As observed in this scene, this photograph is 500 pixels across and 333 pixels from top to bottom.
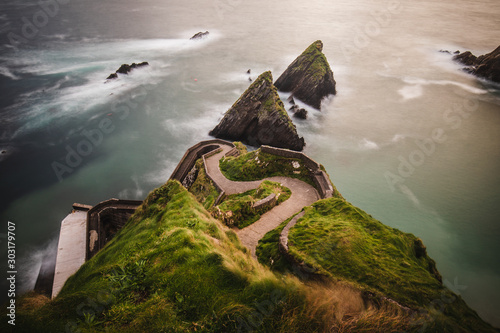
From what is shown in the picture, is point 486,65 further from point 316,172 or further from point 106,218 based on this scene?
point 106,218

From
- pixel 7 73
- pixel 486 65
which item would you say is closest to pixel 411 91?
pixel 486 65

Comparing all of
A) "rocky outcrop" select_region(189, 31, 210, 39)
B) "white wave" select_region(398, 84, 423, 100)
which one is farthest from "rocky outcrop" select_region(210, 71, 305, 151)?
"rocky outcrop" select_region(189, 31, 210, 39)

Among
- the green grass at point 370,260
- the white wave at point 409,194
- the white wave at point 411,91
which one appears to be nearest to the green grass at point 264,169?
the green grass at point 370,260

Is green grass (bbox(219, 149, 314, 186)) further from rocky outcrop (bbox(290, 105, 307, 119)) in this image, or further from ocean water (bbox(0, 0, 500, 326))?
rocky outcrop (bbox(290, 105, 307, 119))

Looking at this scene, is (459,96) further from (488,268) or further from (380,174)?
(488,268)

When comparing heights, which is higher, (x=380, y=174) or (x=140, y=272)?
(x=140, y=272)

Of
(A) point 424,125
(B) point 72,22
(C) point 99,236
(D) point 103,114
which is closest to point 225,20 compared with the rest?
(B) point 72,22

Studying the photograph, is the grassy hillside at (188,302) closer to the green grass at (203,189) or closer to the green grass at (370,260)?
the green grass at (370,260)
